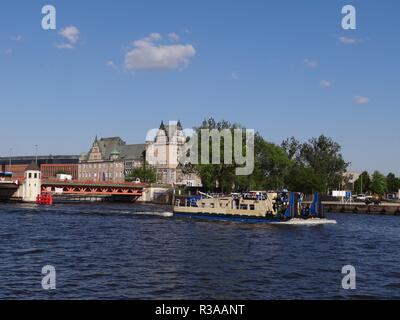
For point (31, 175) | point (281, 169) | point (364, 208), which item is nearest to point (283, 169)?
point (281, 169)

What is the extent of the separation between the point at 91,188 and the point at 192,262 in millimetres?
136319

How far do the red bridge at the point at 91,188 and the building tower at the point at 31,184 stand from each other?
3.63 metres

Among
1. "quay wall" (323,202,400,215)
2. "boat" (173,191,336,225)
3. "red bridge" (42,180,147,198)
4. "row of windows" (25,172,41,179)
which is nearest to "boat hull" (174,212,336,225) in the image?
"boat" (173,191,336,225)

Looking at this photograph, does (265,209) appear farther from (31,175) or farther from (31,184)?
(31,184)

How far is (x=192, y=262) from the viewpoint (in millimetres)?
44406

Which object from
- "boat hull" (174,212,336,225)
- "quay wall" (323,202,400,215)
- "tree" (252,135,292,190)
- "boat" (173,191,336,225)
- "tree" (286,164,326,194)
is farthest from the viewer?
"tree" (252,135,292,190)

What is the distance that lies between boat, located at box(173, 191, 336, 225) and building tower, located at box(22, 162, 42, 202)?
72.4 meters

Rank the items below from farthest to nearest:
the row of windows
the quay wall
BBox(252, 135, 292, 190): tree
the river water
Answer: BBox(252, 135, 292, 190): tree, the row of windows, the quay wall, the river water

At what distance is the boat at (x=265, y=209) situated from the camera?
88.0 m

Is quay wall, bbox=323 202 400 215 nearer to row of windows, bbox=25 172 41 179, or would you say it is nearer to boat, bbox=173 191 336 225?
boat, bbox=173 191 336 225

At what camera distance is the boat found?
88.0m

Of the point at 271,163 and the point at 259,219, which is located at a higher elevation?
the point at 271,163

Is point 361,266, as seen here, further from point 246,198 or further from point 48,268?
point 246,198
